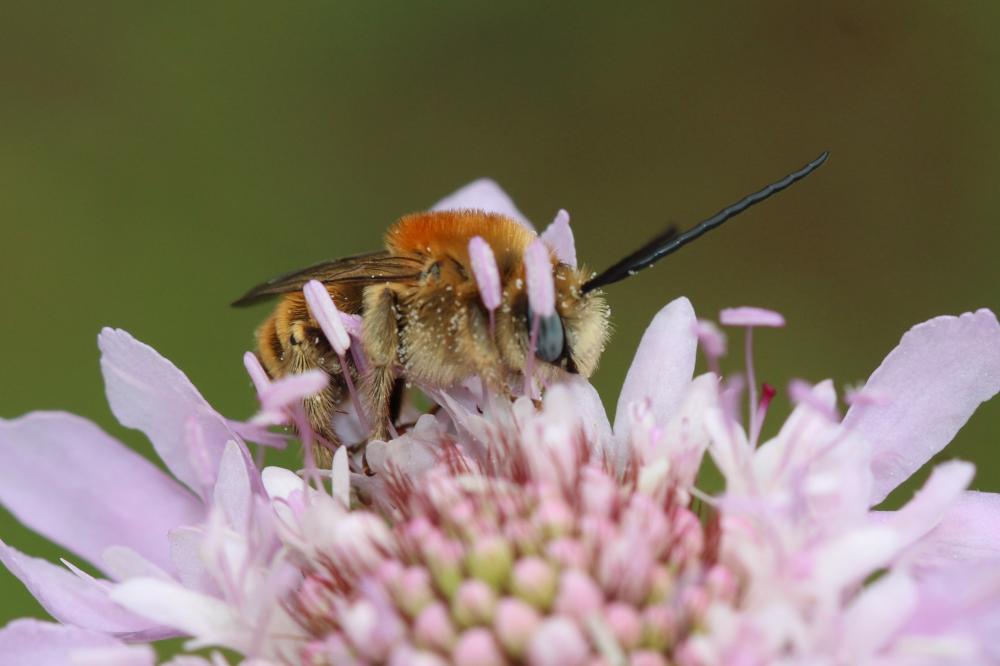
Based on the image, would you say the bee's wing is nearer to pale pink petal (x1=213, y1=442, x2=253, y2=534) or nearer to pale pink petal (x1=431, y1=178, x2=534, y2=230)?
pale pink petal (x1=213, y1=442, x2=253, y2=534)

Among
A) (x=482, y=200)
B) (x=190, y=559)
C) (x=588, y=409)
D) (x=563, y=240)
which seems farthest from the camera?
(x=482, y=200)

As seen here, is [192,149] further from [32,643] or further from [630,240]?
[32,643]

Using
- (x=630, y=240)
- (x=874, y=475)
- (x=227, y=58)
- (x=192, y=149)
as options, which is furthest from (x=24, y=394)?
(x=874, y=475)

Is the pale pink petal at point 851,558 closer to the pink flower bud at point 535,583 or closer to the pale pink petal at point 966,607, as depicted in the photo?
the pale pink petal at point 966,607

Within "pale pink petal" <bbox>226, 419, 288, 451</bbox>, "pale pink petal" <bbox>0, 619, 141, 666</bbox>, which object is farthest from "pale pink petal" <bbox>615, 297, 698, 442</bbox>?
"pale pink petal" <bbox>0, 619, 141, 666</bbox>

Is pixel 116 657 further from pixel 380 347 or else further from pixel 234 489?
pixel 380 347

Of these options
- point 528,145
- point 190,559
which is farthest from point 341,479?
point 528,145
